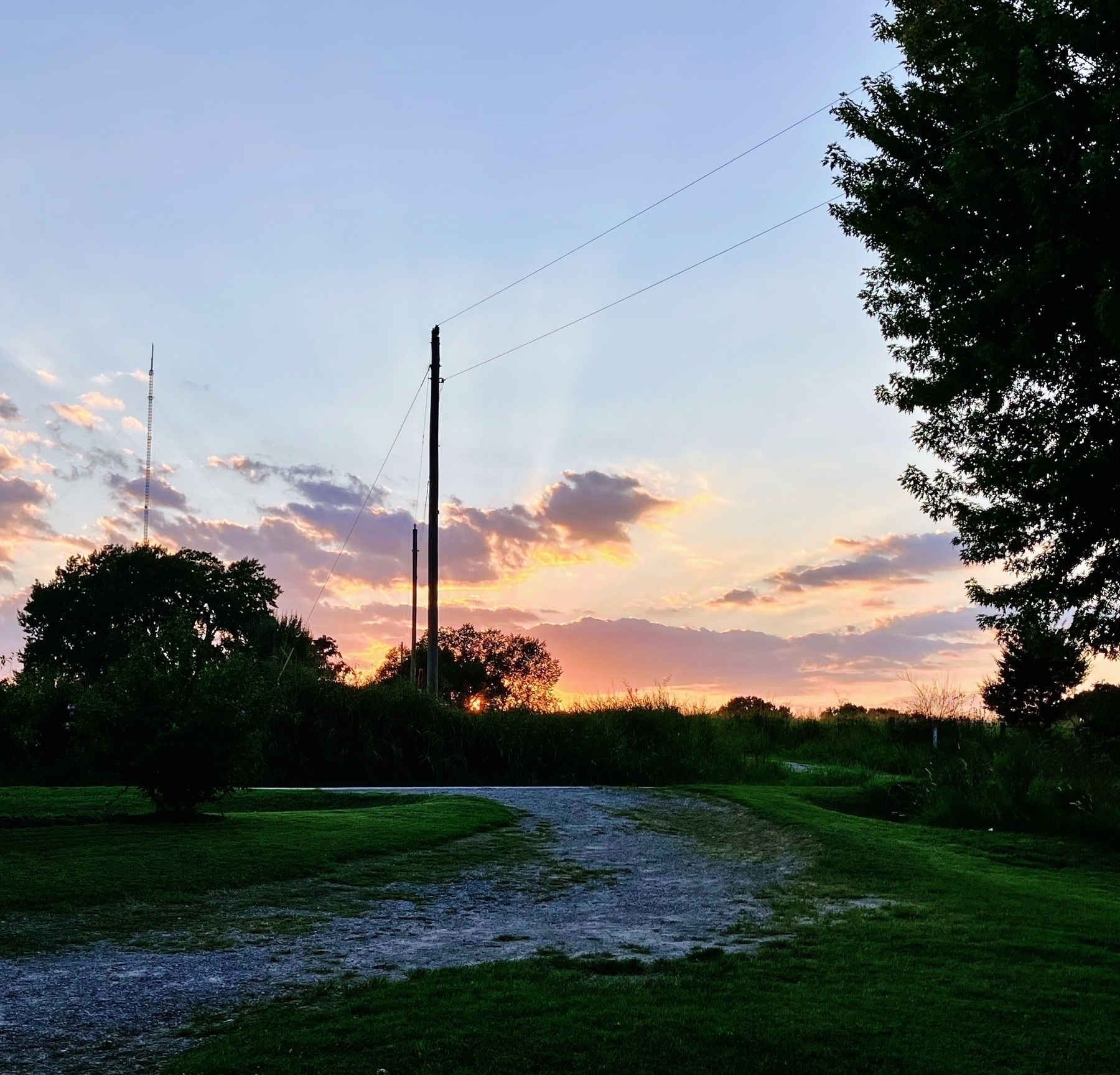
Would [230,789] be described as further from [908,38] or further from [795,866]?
[908,38]

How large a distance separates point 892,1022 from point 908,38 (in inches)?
471

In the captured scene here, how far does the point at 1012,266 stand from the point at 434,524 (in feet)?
58.9

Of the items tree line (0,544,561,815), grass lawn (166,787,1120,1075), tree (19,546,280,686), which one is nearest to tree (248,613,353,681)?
tree line (0,544,561,815)

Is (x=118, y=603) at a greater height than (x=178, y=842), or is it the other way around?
(x=118, y=603)

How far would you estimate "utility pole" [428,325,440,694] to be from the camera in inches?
1013

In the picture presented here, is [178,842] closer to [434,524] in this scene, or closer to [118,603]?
[434,524]

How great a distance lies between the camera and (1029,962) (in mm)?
6672

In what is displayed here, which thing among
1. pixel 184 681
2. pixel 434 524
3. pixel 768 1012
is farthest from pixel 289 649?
pixel 768 1012

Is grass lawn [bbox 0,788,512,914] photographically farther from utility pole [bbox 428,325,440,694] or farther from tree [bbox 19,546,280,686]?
tree [bbox 19,546,280,686]

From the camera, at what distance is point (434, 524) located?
2648 centimetres

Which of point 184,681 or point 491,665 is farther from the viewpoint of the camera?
point 491,665

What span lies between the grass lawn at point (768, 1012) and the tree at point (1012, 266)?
5.34 meters

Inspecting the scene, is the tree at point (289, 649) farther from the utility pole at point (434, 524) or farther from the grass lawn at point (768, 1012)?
the grass lawn at point (768, 1012)

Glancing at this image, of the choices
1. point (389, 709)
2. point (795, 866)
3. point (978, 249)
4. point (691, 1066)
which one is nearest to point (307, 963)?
point (691, 1066)
